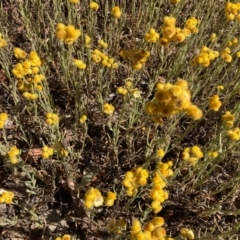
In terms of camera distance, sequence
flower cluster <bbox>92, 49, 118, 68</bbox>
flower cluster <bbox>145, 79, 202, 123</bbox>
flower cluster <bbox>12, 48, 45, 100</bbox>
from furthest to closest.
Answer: flower cluster <bbox>92, 49, 118, 68</bbox> < flower cluster <bbox>12, 48, 45, 100</bbox> < flower cluster <bbox>145, 79, 202, 123</bbox>

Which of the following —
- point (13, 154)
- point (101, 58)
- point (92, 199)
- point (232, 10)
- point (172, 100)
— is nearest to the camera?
point (172, 100)

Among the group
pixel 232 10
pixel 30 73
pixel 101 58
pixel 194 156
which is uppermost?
pixel 232 10

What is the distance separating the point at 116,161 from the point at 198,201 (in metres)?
0.44

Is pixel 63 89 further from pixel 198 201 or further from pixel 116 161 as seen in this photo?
pixel 198 201

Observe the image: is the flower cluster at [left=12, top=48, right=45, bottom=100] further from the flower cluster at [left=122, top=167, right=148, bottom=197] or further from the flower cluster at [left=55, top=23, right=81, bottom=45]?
the flower cluster at [left=122, top=167, right=148, bottom=197]

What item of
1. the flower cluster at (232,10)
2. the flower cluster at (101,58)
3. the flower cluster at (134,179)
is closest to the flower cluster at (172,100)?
the flower cluster at (134,179)

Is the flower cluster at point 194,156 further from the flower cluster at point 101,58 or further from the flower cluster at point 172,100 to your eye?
the flower cluster at point 101,58

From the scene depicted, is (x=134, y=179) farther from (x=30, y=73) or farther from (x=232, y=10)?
(x=232, y=10)

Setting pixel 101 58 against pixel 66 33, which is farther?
pixel 101 58

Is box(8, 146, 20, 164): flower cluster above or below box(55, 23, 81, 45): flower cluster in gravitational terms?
below

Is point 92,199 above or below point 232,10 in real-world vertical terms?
below

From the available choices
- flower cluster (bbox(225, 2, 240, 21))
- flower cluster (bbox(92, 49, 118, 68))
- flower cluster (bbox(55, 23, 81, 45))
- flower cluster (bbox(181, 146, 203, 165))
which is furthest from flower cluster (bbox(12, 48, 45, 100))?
flower cluster (bbox(225, 2, 240, 21))

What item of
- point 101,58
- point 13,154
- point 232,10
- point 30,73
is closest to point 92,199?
point 13,154

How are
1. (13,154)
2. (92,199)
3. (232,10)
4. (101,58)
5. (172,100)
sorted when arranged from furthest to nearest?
(232,10) → (101,58) → (13,154) → (92,199) → (172,100)
